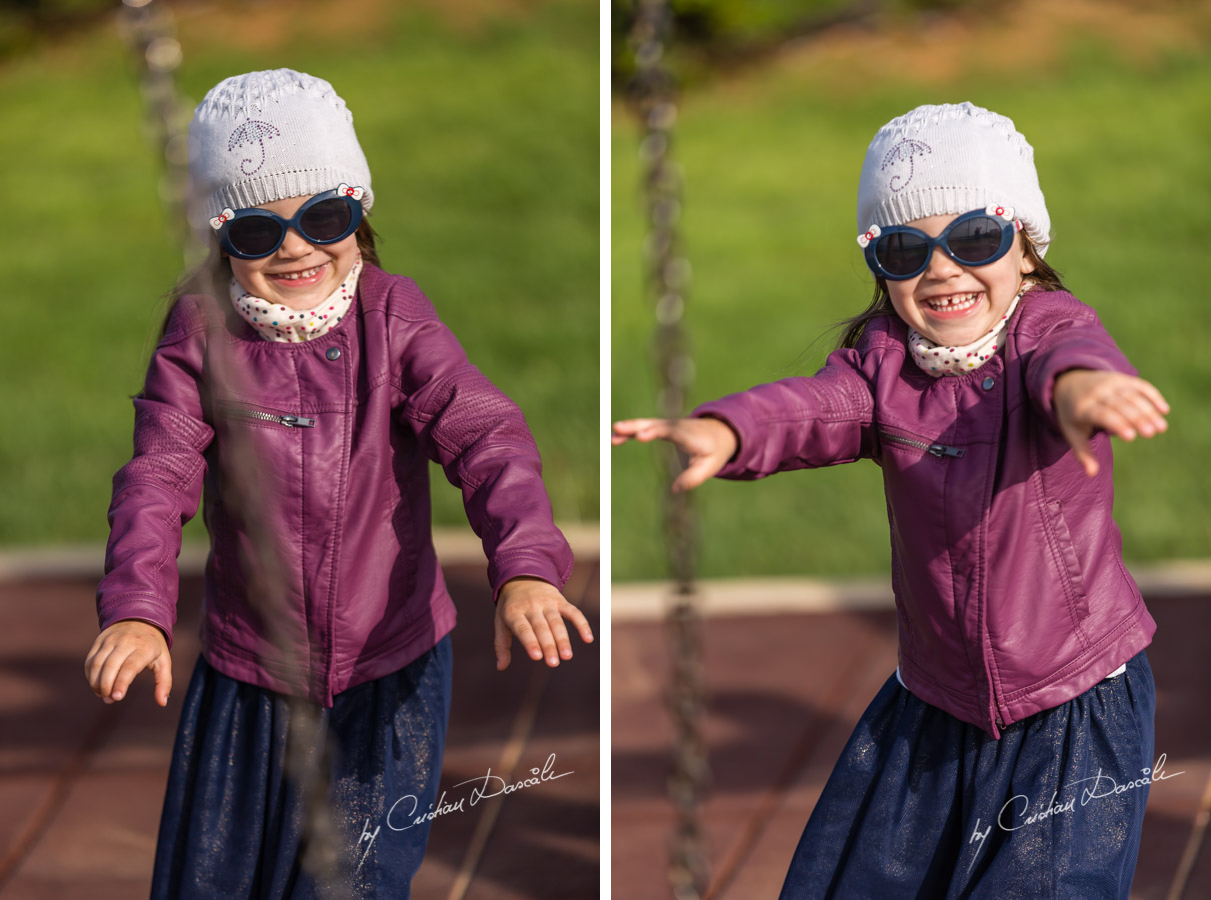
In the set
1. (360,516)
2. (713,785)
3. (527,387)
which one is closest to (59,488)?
(527,387)

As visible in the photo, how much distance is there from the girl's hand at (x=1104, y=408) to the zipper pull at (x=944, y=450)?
23cm

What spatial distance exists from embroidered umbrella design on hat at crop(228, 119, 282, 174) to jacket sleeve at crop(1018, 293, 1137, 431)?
1.15 metres

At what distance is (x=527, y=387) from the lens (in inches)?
245

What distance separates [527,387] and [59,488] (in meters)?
1.90

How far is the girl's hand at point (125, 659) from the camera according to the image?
80.1 inches

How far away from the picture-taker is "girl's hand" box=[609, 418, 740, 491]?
1977mm

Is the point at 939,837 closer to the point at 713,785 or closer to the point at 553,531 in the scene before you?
the point at 553,531

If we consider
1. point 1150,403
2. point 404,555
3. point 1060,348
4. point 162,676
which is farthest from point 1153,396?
point 162,676

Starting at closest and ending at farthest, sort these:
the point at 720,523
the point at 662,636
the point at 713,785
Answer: the point at 713,785 < the point at 662,636 < the point at 720,523

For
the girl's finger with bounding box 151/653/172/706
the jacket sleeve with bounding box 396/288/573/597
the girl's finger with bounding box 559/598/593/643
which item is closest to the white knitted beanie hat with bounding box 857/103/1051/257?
the jacket sleeve with bounding box 396/288/573/597

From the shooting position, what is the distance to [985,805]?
225 centimetres

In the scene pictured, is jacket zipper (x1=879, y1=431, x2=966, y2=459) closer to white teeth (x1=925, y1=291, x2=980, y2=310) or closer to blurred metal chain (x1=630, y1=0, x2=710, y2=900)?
white teeth (x1=925, y1=291, x2=980, y2=310)

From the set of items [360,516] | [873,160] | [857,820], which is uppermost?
[873,160]

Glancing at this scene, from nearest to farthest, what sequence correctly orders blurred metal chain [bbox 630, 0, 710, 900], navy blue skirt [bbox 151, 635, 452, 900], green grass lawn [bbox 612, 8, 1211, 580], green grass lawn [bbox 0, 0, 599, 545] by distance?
blurred metal chain [bbox 630, 0, 710, 900]
navy blue skirt [bbox 151, 635, 452, 900]
green grass lawn [bbox 612, 8, 1211, 580]
green grass lawn [bbox 0, 0, 599, 545]
